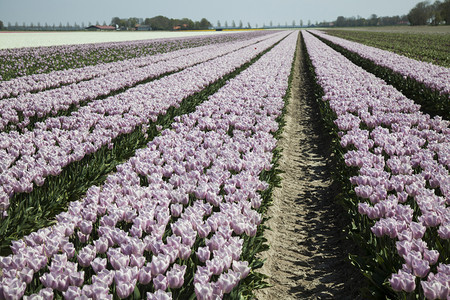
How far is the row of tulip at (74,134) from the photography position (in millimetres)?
4355

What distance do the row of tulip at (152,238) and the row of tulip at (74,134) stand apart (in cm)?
92

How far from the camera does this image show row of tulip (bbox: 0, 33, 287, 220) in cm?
436

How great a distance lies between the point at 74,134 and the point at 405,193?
5497 mm

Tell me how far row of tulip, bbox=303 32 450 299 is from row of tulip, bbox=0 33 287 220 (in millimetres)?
3998

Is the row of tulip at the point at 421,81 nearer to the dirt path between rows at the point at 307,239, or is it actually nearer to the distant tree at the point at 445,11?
the dirt path between rows at the point at 307,239

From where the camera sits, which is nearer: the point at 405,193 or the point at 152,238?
the point at 152,238

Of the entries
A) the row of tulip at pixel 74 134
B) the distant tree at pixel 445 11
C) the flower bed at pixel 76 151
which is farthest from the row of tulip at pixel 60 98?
the distant tree at pixel 445 11

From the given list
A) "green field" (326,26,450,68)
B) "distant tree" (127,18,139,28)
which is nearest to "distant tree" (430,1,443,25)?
"green field" (326,26,450,68)

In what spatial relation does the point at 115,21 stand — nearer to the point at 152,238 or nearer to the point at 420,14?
the point at 420,14

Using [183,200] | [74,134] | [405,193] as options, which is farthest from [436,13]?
[183,200]

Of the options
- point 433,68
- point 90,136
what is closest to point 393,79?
point 433,68

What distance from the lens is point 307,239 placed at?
14.9 feet

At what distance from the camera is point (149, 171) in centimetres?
461

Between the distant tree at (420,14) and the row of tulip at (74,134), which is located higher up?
the distant tree at (420,14)
